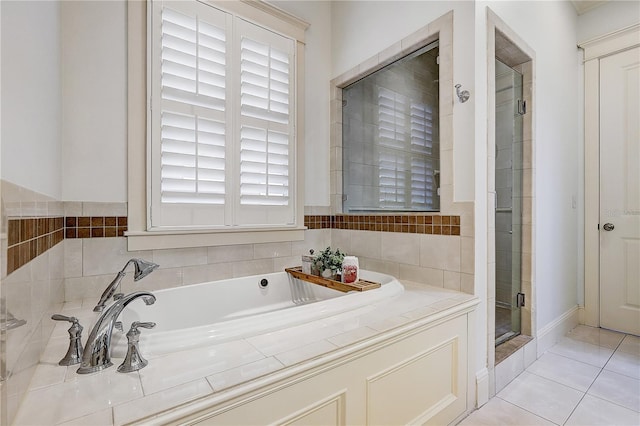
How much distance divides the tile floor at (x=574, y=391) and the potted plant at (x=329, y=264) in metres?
1.03

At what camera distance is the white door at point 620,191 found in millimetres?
2561

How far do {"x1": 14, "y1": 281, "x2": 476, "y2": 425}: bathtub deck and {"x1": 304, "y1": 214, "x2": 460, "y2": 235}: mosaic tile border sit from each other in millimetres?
713

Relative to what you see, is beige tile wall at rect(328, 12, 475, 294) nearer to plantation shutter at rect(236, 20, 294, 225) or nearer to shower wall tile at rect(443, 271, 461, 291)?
shower wall tile at rect(443, 271, 461, 291)

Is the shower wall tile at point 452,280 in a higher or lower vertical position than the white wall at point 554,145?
lower

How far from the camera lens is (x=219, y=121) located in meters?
2.07

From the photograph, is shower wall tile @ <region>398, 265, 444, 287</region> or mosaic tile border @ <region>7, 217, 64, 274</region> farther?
shower wall tile @ <region>398, 265, 444, 287</region>

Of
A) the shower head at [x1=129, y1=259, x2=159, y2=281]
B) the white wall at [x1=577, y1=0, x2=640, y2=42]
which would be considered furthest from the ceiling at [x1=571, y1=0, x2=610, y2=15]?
the shower head at [x1=129, y1=259, x2=159, y2=281]

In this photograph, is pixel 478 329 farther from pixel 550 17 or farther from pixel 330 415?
pixel 550 17

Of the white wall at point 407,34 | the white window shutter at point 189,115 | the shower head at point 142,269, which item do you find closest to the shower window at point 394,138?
the white wall at point 407,34

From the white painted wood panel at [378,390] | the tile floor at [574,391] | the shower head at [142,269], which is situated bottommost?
the tile floor at [574,391]

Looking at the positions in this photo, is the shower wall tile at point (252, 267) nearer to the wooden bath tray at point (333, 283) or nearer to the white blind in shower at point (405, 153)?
the wooden bath tray at point (333, 283)

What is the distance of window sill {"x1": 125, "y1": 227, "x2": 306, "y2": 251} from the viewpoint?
5.95 feet

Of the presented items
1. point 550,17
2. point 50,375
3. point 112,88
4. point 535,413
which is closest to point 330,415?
point 50,375

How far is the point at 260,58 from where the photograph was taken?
227 centimetres
